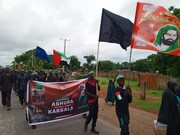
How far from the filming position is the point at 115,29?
26.3 feet

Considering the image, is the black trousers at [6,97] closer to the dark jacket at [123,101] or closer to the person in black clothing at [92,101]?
the person in black clothing at [92,101]

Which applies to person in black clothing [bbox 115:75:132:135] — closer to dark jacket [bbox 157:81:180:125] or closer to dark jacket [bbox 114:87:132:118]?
dark jacket [bbox 114:87:132:118]

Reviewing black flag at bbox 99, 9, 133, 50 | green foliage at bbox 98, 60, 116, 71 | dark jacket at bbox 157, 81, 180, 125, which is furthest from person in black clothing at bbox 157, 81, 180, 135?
green foliage at bbox 98, 60, 116, 71

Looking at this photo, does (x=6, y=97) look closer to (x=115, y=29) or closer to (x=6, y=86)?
(x=6, y=86)

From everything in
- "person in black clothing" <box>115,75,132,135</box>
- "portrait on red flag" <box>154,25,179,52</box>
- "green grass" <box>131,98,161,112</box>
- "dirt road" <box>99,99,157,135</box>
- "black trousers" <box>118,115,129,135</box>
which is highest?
"portrait on red flag" <box>154,25,179,52</box>

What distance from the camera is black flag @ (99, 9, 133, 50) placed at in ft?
26.1

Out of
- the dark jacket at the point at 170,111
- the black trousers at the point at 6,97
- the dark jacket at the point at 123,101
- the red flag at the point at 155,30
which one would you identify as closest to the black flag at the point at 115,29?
the red flag at the point at 155,30

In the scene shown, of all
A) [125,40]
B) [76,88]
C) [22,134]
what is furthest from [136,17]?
[22,134]

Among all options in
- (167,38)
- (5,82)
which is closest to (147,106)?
(167,38)

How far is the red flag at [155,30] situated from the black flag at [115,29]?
0.74m

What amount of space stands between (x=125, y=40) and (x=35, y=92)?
3.47m

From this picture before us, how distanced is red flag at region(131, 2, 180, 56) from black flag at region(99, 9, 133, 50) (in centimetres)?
74

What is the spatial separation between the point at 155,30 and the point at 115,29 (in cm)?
133

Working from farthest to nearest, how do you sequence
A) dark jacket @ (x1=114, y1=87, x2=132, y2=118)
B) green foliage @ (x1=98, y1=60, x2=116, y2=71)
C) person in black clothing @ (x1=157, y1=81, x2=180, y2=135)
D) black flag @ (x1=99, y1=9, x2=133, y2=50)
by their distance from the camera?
green foliage @ (x1=98, y1=60, x2=116, y2=71)
black flag @ (x1=99, y1=9, x2=133, y2=50)
dark jacket @ (x1=114, y1=87, x2=132, y2=118)
person in black clothing @ (x1=157, y1=81, x2=180, y2=135)
